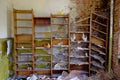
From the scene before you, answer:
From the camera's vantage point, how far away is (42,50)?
561 centimetres

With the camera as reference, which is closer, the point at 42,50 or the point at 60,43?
the point at 60,43

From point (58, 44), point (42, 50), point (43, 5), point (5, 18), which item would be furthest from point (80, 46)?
point (5, 18)

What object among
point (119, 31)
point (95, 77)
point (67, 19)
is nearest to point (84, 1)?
point (67, 19)

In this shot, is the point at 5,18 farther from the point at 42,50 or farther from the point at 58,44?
the point at 58,44

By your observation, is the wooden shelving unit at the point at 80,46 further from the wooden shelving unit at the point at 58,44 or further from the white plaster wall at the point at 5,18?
the white plaster wall at the point at 5,18

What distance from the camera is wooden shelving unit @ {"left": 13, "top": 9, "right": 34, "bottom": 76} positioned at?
5254 mm

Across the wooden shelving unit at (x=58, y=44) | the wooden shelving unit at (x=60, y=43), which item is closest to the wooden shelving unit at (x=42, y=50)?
the wooden shelving unit at (x=58, y=44)

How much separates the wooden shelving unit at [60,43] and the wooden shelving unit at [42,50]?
155 mm

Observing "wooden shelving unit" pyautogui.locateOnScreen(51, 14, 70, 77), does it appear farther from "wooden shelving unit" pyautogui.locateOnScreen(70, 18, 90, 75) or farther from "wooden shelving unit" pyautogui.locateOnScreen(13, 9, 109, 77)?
"wooden shelving unit" pyautogui.locateOnScreen(70, 18, 90, 75)

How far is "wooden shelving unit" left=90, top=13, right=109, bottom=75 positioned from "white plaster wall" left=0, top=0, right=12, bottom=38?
2.41 metres

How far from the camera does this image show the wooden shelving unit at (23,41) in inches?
207

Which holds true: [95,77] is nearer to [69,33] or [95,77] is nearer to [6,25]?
[69,33]

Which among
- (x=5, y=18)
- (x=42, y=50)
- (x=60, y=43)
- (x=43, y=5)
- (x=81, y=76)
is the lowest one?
(x=81, y=76)

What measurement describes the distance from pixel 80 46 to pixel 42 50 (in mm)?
1177
